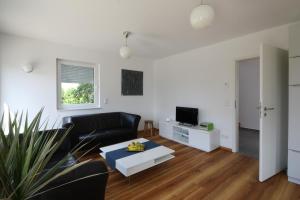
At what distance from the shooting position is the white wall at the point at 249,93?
511 cm

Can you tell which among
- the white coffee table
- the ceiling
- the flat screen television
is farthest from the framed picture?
the white coffee table

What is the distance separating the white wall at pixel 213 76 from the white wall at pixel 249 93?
1.94 meters

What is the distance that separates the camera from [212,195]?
204 centimetres

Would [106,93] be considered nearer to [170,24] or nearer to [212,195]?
[170,24]

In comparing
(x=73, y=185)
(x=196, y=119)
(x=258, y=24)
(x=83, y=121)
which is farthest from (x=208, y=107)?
(x=73, y=185)

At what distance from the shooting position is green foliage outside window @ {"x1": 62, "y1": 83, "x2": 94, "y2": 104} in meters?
3.94

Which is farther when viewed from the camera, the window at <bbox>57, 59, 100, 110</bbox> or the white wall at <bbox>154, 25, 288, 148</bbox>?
the window at <bbox>57, 59, 100, 110</bbox>

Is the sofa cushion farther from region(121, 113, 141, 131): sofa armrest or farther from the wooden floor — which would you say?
the wooden floor

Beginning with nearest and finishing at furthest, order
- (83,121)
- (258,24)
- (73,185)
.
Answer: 1. (73,185)
2. (258,24)
3. (83,121)

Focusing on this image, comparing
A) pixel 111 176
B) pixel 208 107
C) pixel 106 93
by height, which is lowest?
pixel 111 176

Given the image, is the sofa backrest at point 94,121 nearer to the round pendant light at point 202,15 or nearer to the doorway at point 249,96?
the round pendant light at point 202,15

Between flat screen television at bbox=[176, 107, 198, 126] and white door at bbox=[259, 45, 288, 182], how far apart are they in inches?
67.8

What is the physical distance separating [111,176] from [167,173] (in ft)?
3.02

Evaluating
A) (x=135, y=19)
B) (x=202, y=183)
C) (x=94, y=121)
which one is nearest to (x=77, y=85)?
(x=94, y=121)
